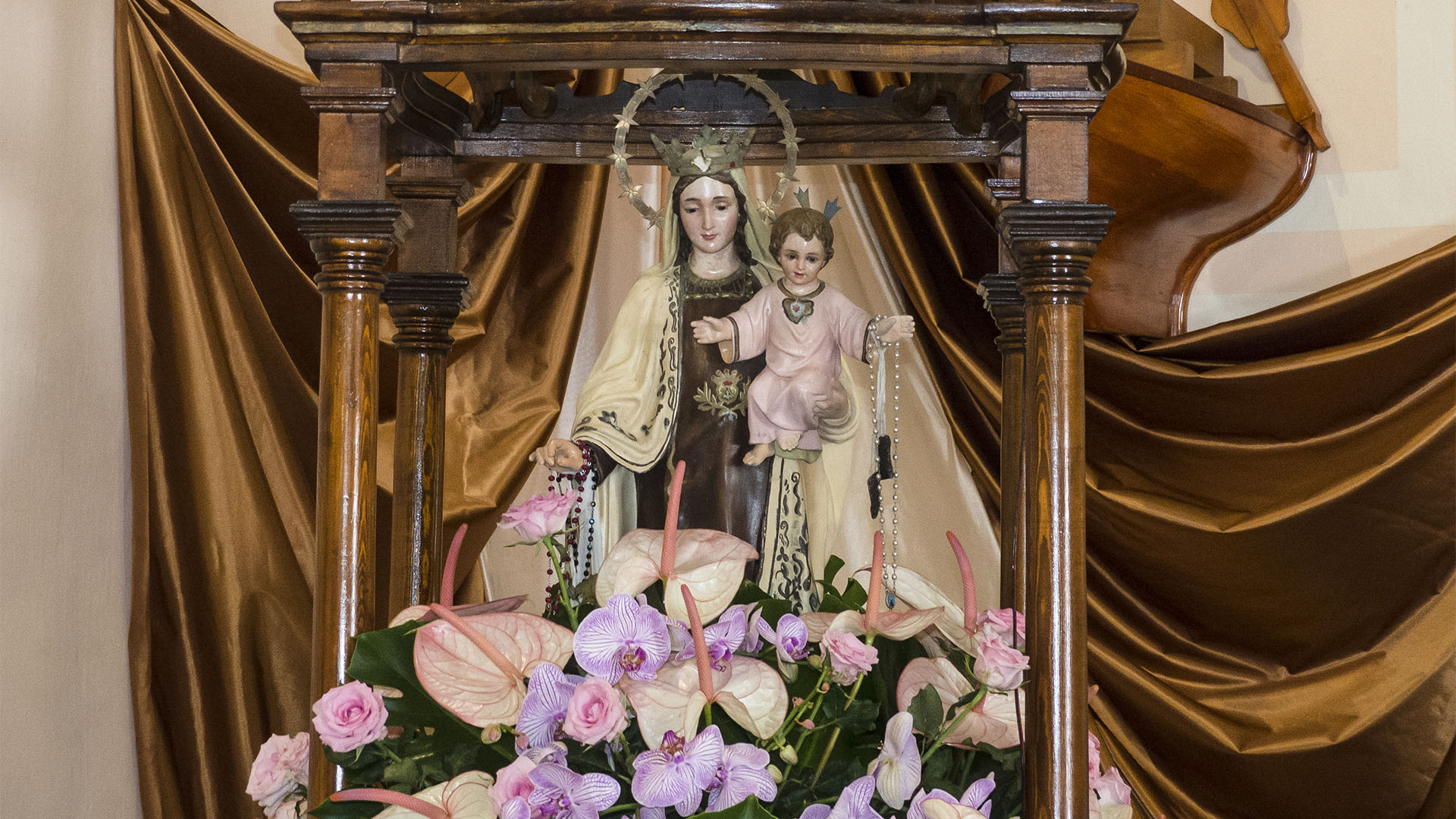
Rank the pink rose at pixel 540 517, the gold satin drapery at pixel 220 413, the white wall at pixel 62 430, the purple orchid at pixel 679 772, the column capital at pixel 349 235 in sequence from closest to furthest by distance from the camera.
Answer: the purple orchid at pixel 679 772 < the pink rose at pixel 540 517 < the column capital at pixel 349 235 < the white wall at pixel 62 430 < the gold satin drapery at pixel 220 413

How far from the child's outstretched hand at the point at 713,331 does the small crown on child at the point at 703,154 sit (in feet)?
0.84

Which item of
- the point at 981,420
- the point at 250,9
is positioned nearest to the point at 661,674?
the point at 981,420

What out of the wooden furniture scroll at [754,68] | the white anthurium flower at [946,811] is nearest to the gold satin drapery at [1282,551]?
the wooden furniture scroll at [754,68]

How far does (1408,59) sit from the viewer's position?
3.00m

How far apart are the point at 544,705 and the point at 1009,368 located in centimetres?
121

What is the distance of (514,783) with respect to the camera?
1219 millimetres

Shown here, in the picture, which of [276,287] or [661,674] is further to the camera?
[276,287]

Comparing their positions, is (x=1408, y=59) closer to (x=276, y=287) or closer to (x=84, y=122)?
(x=276, y=287)

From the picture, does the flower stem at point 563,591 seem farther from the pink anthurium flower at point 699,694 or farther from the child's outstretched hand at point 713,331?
the child's outstretched hand at point 713,331

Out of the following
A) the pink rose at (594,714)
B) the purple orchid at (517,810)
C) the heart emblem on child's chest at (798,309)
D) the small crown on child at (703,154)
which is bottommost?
the purple orchid at (517,810)

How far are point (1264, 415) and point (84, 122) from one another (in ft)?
8.84

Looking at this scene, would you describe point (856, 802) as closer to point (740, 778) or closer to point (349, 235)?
point (740, 778)

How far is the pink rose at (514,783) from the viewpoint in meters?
1.22

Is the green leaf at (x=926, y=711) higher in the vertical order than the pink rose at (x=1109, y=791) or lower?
higher
